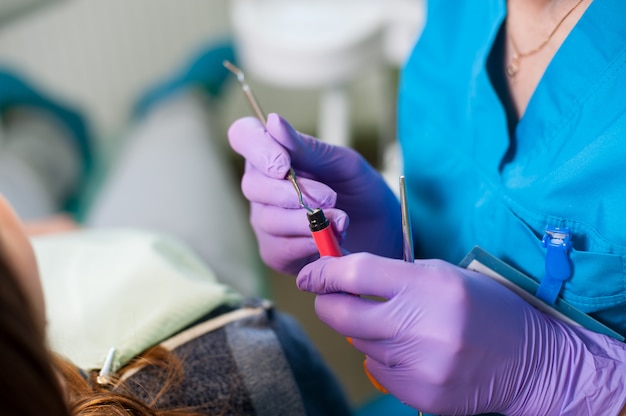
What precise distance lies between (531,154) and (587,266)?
14 centimetres

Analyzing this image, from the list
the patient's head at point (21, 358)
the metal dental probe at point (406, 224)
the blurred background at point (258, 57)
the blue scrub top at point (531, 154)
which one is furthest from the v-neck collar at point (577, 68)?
the blurred background at point (258, 57)

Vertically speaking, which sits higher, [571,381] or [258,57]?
[258,57]

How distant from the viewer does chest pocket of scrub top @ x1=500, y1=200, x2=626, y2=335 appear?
2.13 ft

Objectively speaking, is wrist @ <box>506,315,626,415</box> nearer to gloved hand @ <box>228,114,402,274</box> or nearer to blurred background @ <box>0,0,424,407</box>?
gloved hand @ <box>228,114,402,274</box>

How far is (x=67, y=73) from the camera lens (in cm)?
205

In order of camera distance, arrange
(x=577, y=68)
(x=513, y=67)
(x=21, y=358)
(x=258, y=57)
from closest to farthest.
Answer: (x=21, y=358), (x=577, y=68), (x=513, y=67), (x=258, y=57)

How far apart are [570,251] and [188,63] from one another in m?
1.43

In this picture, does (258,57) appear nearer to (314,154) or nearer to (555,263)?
(314,154)

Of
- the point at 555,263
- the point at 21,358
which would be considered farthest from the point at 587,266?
the point at 21,358

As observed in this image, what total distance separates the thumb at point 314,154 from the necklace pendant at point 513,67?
226 mm

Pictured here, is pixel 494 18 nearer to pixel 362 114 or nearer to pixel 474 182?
pixel 474 182

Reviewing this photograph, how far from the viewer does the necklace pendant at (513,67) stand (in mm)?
779

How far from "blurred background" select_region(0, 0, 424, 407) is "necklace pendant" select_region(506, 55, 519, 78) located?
668 mm

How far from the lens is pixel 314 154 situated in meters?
0.68
